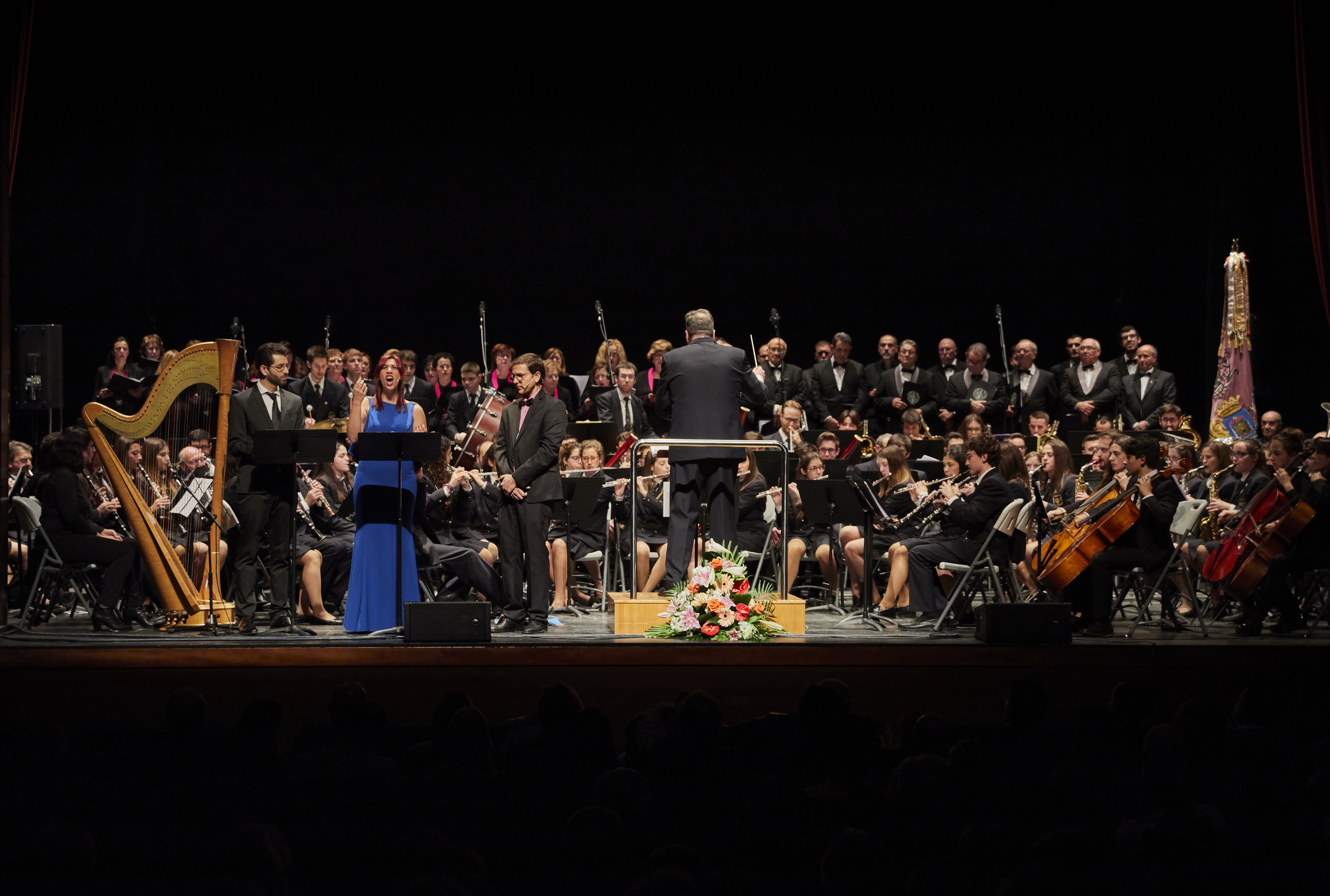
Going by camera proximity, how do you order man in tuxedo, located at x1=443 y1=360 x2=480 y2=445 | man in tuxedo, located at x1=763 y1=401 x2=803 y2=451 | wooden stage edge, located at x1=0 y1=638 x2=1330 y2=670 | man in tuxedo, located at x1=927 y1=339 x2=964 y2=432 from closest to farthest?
wooden stage edge, located at x1=0 y1=638 x2=1330 y2=670
man in tuxedo, located at x1=763 y1=401 x2=803 y2=451
man in tuxedo, located at x1=443 y1=360 x2=480 y2=445
man in tuxedo, located at x1=927 y1=339 x2=964 y2=432

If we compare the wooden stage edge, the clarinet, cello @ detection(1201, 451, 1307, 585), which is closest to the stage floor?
the wooden stage edge

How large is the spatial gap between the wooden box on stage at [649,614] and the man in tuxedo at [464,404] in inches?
151

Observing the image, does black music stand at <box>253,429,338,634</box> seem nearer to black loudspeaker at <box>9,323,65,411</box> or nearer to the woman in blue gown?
the woman in blue gown

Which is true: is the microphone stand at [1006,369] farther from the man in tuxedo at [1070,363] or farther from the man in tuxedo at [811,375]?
the man in tuxedo at [811,375]

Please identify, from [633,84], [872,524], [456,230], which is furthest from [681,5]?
[872,524]

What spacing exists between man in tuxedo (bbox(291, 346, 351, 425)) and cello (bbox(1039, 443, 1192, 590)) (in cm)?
569

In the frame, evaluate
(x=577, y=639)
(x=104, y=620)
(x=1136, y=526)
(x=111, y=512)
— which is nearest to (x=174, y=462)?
(x=104, y=620)

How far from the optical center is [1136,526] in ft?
22.6

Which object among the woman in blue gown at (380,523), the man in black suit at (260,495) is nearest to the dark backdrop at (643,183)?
the man in black suit at (260,495)

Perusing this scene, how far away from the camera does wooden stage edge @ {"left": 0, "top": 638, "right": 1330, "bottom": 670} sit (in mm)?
5375

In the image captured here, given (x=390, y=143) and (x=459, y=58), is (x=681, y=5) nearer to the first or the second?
(x=459, y=58)

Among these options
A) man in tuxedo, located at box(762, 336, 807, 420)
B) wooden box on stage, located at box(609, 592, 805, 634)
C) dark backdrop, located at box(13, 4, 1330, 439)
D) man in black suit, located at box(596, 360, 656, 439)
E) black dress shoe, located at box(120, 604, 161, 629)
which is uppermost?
dark backdrop, located at box(13, 4, 1330, 439)

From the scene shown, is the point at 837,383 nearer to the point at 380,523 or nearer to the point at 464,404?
the point at 464,404

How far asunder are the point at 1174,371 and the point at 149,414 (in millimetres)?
9315
